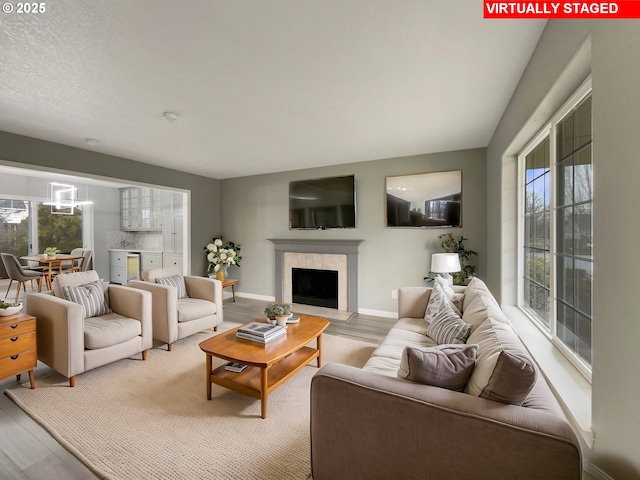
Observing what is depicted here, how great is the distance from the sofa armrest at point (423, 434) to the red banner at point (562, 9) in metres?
1.34

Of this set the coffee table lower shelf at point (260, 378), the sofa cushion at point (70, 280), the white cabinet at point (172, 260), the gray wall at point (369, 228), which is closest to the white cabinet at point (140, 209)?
the white cabinet at point (172, 260)

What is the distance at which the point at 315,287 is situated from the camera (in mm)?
4809

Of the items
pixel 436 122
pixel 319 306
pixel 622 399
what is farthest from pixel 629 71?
pixel 319 306

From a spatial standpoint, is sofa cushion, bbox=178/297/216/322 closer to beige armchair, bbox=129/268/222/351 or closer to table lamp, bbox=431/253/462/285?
beige armchair, bbox=129/268/222/351

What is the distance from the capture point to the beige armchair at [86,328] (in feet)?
7.38

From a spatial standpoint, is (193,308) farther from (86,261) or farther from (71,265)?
(71,265)

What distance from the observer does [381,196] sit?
14.0 ft

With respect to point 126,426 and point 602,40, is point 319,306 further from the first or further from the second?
point 602,40

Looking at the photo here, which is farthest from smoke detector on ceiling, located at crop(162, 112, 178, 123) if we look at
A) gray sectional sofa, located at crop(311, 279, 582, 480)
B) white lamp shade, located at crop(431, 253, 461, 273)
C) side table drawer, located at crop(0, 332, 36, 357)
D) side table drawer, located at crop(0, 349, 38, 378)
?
white lamp shade, located at crop(431, 253, 461, 273)

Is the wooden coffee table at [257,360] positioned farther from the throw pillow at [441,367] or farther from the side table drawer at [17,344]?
the side table drawer at [17,344]

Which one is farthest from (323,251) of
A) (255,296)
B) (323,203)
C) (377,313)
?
(255,296)

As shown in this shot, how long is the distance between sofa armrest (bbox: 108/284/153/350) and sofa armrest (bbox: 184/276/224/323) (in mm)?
841

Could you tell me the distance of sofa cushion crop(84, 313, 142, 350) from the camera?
238 cm

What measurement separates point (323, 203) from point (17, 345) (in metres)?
3.71
